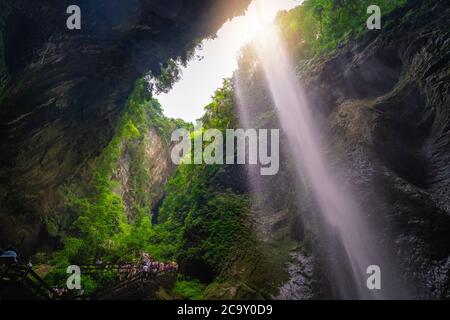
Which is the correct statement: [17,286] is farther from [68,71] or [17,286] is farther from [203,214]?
[203,214]

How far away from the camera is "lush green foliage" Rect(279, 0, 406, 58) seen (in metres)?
16.8

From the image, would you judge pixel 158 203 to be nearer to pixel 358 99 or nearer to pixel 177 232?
pixel 177 232

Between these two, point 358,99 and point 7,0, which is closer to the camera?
point 7,0

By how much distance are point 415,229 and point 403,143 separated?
160 inches

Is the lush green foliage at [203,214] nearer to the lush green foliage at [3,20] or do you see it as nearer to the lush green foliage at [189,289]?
the lush green foliage at [189,289]

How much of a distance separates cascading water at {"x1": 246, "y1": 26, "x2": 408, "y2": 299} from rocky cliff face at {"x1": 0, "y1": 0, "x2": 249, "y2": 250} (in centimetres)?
657

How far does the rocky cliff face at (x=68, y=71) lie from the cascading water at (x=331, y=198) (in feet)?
21.6

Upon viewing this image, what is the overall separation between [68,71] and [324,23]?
15.4 meters

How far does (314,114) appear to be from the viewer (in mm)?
16719

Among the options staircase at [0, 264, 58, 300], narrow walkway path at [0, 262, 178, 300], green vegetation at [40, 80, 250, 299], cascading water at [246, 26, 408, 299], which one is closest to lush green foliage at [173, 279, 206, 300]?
green vegetation at [40, 80, 250, 299]

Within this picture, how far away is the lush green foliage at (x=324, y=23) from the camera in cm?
1680

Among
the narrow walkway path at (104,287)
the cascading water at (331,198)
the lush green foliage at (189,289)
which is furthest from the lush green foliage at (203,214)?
the cascading water at (331,198)

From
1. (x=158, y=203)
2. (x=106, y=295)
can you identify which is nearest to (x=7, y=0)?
(x=106, y=295)
